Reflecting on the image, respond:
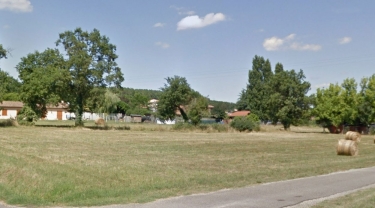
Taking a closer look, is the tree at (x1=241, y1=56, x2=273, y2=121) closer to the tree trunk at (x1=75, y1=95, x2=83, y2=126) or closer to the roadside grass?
the tree trunk at (x1=75, y1=95, x2=83, y2=126)

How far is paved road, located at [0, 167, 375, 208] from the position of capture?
1086 centimetres

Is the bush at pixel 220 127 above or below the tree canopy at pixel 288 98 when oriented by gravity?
below

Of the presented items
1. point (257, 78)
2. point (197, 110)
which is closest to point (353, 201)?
point (197, 110)

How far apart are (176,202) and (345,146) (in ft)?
59.4

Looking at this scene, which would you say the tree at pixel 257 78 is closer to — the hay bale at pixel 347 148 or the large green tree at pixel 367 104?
the large green tree at pixel 367 104

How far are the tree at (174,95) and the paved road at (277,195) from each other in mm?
47949

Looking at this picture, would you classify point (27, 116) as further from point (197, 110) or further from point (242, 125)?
point (242, 125)

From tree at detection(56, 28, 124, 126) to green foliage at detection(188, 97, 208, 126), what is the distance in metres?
11.2

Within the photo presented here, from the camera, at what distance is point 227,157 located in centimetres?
2266

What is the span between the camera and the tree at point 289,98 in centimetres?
7719

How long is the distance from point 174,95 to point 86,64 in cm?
1390

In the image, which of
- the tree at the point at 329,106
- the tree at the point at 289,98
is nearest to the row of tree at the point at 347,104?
the tree at the point at 329,106

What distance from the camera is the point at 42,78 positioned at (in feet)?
178

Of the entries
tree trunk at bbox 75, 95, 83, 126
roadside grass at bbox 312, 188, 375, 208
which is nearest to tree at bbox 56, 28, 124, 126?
tree trunk at bbox 75, 95, 83, 126
